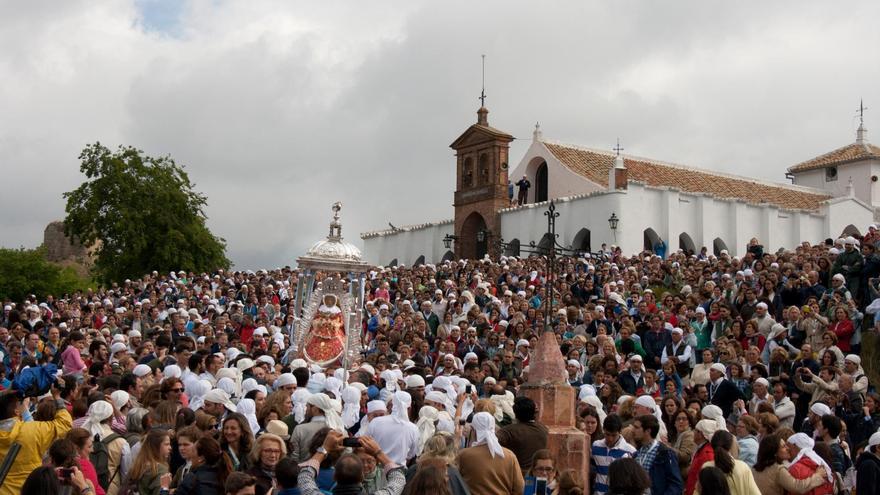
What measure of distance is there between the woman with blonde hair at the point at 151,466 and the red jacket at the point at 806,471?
5.13m

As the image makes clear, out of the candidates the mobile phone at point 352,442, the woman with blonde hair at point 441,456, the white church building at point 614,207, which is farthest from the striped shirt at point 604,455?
the white church building at point 614,207

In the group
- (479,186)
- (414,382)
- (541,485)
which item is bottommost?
(541,485)

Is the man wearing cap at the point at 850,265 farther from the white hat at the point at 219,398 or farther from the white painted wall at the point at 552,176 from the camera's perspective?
the white painted wall at the point at 552,176

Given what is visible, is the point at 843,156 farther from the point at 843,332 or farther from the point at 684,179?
the point at 843,332

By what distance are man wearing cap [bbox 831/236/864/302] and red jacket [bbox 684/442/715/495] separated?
33.0 feet

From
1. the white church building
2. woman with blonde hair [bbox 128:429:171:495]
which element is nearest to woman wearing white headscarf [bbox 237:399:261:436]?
woman with blonde hair [bbox 128:429:171:495]

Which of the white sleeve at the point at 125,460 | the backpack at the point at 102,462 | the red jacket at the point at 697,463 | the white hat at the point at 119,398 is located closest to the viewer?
the backpack at the point at 102,462

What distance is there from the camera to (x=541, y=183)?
160ft

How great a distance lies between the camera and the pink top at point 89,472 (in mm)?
8227

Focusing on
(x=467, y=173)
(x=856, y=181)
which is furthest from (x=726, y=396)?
(x=856, y=181)

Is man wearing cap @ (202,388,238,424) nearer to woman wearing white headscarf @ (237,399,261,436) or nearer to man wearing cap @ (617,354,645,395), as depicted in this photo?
woman wearing white headscarf @ (237,399,261,436)

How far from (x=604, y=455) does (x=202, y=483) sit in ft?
12.7

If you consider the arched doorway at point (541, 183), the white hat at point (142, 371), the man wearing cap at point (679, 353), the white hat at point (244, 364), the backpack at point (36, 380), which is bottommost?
the backpack at point (36, 380)

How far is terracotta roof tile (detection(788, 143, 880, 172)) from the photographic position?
176 ft
